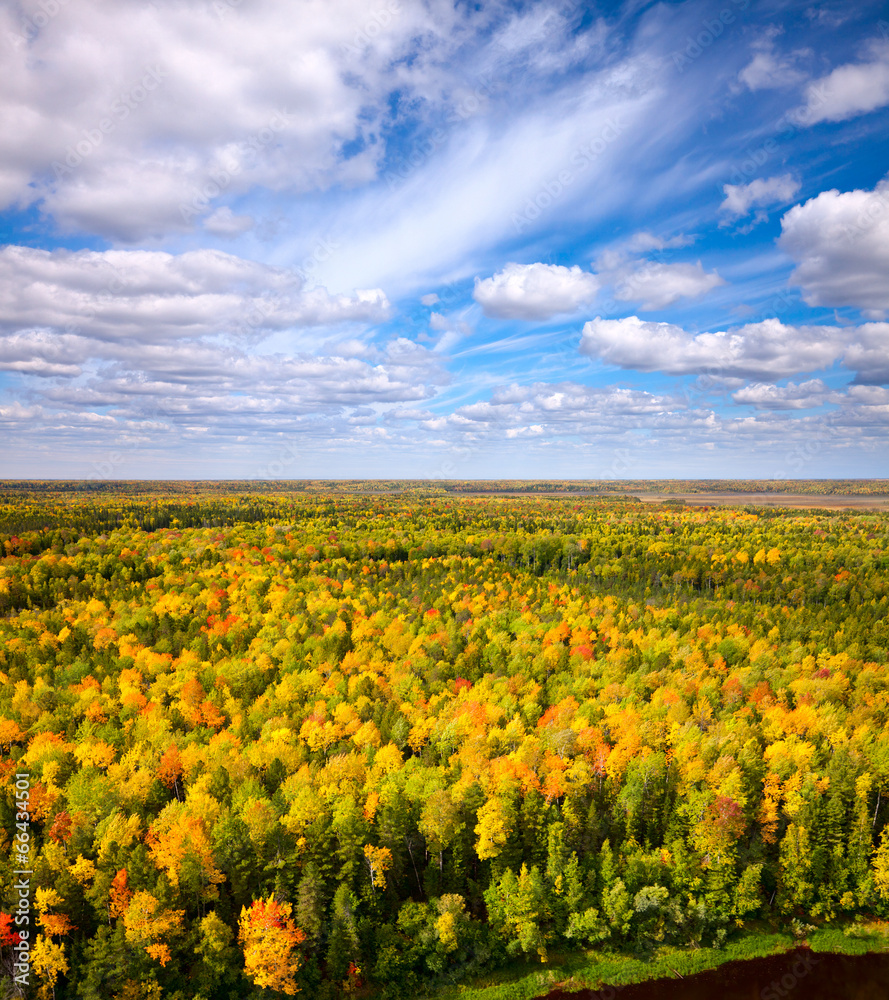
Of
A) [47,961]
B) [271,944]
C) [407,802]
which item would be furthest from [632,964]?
[47,961]

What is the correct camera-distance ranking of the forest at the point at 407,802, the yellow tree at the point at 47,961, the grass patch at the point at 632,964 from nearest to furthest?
the yellow tree at the point at 47,961 → the forest at the point at 407,802 → the grass patch at the point at 632,964

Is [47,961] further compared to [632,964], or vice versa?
[632,964]

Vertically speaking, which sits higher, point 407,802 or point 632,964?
point 407,802

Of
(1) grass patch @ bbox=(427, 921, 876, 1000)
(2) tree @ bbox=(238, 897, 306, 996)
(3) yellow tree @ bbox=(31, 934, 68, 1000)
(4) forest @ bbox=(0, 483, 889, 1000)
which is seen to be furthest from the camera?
(1) grass patch @ bbox=(427, 921, 876, 1000)

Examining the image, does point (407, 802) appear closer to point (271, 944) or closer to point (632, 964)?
point (271, 944)

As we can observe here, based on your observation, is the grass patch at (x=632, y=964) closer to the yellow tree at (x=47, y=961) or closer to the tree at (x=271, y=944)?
the tree at (x=271, y=944)

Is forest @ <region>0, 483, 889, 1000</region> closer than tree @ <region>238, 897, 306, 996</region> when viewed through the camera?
No

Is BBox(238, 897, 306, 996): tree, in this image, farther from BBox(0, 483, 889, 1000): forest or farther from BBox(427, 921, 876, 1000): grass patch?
BBox(427, 921, 876, 1000): grass patch

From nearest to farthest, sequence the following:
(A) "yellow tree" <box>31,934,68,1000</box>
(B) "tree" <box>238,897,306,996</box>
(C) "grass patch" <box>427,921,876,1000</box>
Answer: (A) "yellow tree" <box>31,934,68,1000</box>
(B) "tree" <box>238,897,306,996</box>
(C) "grass patch" <box>427,921,876,1000</box>

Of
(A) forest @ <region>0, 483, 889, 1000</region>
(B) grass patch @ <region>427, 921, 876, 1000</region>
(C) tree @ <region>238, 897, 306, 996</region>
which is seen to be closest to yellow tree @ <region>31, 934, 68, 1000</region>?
(A) forest @ <region>0, 483, 889, 1000</region>

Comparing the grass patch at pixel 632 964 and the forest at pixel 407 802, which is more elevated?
the forest at pixel 407 802

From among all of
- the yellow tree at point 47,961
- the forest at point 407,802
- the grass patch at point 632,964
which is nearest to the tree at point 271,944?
the forest at point 407,802

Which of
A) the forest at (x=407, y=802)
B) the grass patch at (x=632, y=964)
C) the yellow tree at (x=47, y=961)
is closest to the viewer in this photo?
the yellow tree at (x=47, y=961)
